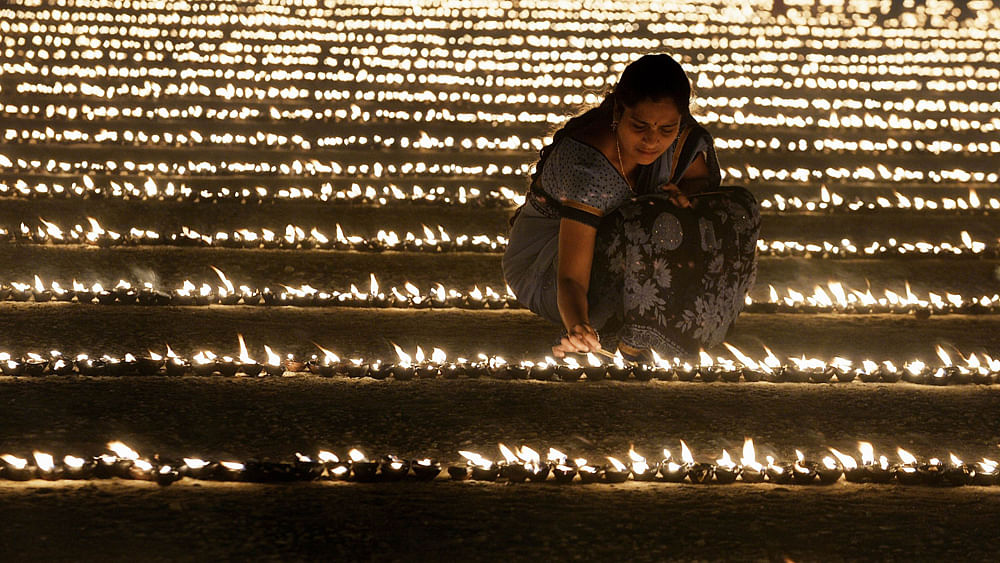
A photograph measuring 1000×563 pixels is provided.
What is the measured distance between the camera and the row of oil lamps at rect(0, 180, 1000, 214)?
6.14 metres

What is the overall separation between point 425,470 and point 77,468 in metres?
1.08

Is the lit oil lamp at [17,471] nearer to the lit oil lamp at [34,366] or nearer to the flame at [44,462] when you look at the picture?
the flame at [44,462]

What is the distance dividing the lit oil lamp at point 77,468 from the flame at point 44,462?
4 centimetres

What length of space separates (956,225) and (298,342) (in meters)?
3.78

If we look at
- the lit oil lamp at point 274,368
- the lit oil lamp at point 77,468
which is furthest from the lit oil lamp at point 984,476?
the lit oil lamp at point 77,468

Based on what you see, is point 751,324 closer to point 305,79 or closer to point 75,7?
point 305,79

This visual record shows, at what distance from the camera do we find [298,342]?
4660 millimetres

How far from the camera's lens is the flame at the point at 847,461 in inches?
143

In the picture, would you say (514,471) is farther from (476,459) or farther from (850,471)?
(850,471)

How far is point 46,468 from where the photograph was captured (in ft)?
11.3

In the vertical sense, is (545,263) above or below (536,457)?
above

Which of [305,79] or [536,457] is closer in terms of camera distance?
[536,457]

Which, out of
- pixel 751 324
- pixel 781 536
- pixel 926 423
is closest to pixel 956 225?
pixel 751 324

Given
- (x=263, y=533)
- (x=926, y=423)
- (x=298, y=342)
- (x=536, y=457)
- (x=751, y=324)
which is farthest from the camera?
(x=751, y=324)
